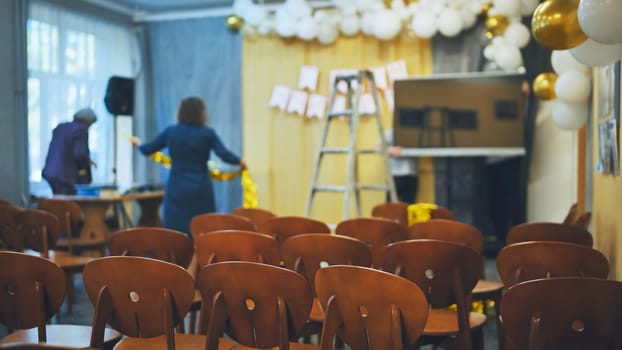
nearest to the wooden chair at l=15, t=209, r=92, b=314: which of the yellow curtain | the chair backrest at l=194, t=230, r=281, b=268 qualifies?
the chair backrest at l=194, t=230, r=281, b=268

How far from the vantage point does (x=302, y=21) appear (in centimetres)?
725

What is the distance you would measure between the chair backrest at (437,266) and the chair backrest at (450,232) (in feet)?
2.90

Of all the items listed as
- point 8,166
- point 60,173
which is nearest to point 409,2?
point 60,173

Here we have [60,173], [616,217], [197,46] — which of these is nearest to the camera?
[616,217]

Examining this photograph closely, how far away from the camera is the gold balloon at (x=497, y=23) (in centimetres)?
582

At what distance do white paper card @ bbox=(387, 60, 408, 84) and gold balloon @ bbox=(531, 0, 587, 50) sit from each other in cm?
465

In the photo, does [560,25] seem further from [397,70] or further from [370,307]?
[397,70]

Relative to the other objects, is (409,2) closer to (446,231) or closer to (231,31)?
(231,31)

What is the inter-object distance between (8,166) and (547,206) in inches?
213

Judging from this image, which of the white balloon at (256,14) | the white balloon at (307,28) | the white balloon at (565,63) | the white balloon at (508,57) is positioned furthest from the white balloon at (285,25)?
the white balloon at (565,63)

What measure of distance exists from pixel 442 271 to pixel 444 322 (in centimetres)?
36

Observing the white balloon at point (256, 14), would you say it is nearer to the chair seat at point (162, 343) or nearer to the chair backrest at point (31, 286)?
the chair seat at point (162, 343)

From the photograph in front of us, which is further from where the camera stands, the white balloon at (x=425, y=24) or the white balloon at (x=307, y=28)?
the white balloon at (x=307, y=28)

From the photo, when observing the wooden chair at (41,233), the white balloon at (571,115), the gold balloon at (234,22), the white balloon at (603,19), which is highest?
the gold balloon at (234,22)
